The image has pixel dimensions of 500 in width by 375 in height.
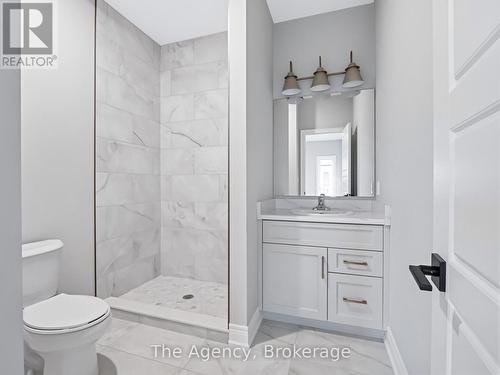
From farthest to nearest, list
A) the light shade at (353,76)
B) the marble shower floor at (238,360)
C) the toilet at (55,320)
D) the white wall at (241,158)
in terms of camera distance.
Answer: the light shade at (353,76)
the white wall at (241,158)
the marble shower floor at (238,360)
the toilet at (55,320)

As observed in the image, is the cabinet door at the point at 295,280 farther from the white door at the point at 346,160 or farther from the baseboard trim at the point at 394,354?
the white door at the point at 346,160

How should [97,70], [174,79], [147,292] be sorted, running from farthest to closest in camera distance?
[174,79] → [147,292] → [97,70]

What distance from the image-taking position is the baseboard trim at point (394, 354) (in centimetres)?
131

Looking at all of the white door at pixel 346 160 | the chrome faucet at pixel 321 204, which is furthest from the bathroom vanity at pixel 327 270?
the white door at pixel 346 160

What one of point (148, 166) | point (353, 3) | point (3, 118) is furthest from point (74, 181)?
point (353, 3)

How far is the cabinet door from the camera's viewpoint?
5.80ft

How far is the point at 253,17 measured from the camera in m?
1.78

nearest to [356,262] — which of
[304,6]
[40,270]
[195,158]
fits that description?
[195,158]

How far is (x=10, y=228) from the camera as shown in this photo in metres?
0.40

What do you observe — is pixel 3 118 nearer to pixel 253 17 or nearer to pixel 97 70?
pixel 253 17

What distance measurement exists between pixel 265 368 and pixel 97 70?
2.58m

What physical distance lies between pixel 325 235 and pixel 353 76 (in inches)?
Answer: 55.4

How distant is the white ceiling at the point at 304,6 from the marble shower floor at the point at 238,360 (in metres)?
2.70

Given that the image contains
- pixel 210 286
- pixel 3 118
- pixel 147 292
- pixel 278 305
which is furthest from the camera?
pixel 210 286
